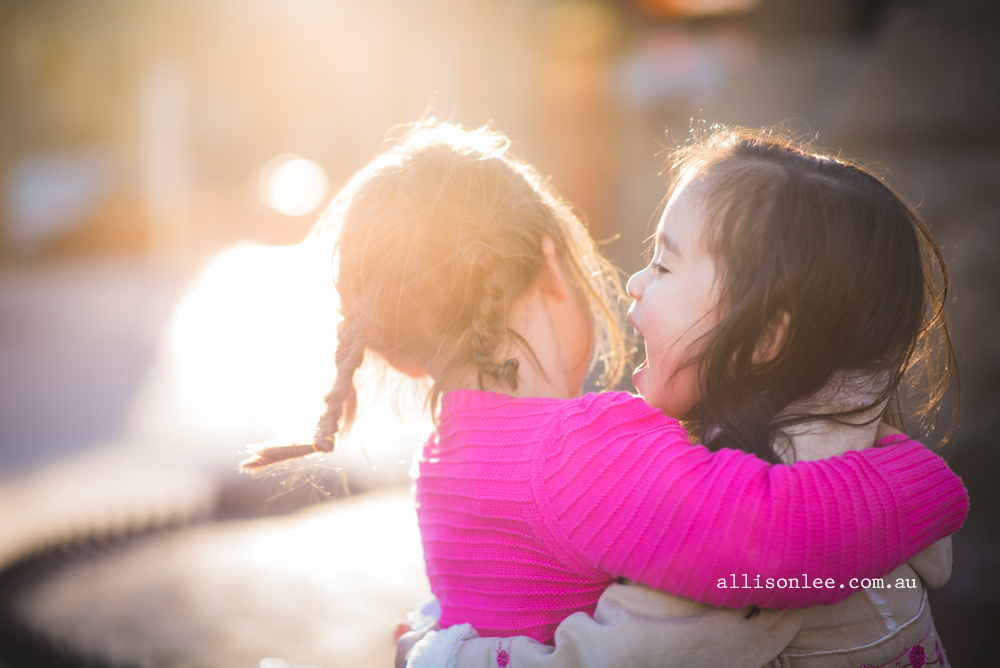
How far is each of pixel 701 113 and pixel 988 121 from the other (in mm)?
1986

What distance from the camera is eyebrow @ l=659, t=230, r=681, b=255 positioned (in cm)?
114

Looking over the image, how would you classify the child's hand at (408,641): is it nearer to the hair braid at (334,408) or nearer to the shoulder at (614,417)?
the hair braid at (334,408)

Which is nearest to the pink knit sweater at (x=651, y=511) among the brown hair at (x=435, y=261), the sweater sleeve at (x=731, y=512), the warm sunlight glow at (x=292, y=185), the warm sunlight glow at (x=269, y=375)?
the sweater sleeve at (x=731, y=512)

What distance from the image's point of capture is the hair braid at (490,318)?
1.21m

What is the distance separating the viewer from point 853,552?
94 centimetres

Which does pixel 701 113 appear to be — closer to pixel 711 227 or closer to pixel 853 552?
pixel 711 227

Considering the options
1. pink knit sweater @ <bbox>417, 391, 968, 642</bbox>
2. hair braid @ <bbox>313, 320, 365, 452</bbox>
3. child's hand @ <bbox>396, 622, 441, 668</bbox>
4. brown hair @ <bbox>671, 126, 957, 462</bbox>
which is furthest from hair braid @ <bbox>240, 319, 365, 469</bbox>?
brown hair @ <bbox>671, 126, 957, 462</bbox>

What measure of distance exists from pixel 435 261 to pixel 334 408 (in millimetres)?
294

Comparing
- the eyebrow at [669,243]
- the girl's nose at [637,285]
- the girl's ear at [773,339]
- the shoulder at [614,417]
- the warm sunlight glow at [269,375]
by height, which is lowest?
the warm sunlight glow at [269,375]

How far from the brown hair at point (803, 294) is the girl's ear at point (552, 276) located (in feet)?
0.93

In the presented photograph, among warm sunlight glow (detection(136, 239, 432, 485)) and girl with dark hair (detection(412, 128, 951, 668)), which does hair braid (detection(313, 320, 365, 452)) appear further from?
girl with dark hair (detection(412, 128, 951, 668))

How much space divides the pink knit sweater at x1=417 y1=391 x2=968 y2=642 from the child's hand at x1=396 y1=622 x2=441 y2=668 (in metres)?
0.15

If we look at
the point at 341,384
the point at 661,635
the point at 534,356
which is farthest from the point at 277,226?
the point at 661,635

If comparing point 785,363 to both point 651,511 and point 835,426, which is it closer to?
point 835,426
